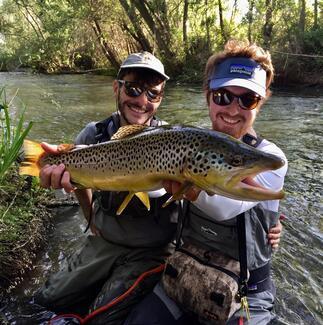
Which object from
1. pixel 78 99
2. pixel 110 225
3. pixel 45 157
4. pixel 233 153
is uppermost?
pixel 233 153

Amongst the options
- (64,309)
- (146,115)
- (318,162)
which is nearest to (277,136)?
(318,162)

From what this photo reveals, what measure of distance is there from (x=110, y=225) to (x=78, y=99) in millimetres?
11358

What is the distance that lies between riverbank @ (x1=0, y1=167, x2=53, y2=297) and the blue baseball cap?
218 cm

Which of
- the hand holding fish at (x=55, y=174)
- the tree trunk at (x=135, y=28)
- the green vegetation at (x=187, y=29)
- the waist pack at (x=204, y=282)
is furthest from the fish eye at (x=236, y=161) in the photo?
the tree trunk at (x=135, y=28)

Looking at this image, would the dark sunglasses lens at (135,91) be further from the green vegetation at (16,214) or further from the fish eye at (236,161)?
the fish eye at (236,161)

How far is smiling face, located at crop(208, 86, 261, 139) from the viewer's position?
8.81 feet

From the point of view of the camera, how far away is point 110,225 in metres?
3.22

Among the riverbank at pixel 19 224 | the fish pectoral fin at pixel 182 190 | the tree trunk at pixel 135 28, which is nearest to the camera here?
the fish pectoral fin at pixel 182 190

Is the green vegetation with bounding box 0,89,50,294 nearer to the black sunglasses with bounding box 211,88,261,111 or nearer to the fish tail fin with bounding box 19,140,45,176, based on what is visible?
the fish tail fin with bounding box 19,140,45,176

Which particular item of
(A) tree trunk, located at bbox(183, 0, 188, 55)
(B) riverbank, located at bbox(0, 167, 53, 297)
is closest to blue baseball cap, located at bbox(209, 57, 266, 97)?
(B) riverbank, located at bbox(0, 167, 53, 297)

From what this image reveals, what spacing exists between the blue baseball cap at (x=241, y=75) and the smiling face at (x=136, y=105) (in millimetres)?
654

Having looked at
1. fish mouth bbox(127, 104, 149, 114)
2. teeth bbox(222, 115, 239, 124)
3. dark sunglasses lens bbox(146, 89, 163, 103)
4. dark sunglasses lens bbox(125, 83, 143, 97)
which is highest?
dark sunglasses lens bbox(125, 83, 143, 97)

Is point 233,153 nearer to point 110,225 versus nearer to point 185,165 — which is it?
point 185,165

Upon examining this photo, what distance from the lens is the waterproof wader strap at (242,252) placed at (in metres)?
2.50
